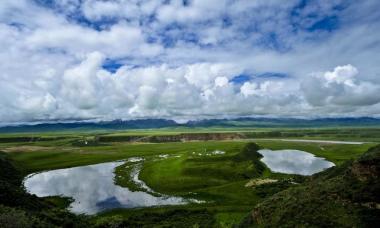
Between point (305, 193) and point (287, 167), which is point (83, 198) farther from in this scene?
point (287, 167)

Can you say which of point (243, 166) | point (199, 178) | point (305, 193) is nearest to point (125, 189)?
point (199, 178)

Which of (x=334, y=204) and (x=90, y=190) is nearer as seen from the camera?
(x=334, y=204)

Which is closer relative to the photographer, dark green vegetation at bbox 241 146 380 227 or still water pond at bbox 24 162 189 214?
dark green vegetation at bbox 241 146 380 227

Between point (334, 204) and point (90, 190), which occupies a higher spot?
point (334, 204)

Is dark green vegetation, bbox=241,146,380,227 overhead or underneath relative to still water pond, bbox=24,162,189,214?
overhead
